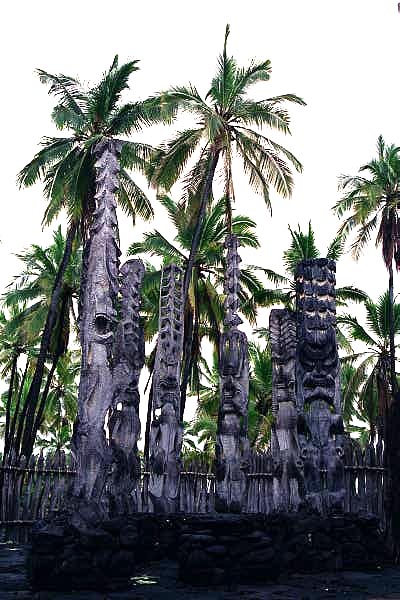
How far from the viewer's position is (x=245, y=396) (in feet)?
43.7

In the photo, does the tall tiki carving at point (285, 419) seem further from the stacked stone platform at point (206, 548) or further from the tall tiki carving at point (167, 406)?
the stacked stone platform at point (206, 548)

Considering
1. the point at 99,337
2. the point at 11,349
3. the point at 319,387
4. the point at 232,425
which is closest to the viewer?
the point at 99,337

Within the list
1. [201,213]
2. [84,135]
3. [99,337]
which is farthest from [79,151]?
[99,337]

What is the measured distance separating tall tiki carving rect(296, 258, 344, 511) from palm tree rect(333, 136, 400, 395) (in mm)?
15974

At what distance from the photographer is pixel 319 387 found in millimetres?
10578

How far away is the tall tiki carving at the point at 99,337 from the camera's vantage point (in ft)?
28.2

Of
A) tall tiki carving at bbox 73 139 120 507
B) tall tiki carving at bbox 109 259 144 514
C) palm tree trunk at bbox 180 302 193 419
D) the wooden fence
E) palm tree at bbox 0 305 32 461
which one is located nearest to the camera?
tall tiki carving at bbox 73 139 120 507

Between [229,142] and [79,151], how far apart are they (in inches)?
212

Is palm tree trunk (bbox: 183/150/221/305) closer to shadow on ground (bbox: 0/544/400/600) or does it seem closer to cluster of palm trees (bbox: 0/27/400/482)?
cluster of palm trees (bbox: 0/27/400/482)

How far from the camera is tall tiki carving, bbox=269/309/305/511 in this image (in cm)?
1253

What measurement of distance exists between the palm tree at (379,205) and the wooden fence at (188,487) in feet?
39.1

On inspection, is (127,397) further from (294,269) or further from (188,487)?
(294,269)

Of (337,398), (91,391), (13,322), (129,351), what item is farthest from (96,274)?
(13,322)

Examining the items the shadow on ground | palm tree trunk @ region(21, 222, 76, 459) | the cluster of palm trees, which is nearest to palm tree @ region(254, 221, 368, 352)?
the cluster of palm trees
